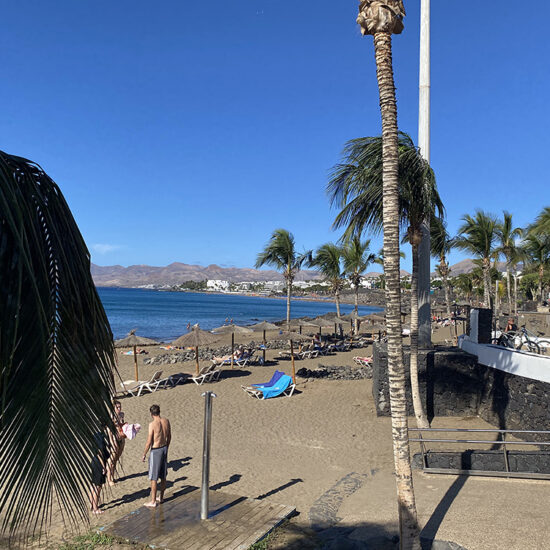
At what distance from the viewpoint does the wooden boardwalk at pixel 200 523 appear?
5223 mm

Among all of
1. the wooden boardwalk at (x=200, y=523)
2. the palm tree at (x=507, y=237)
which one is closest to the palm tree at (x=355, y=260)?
the palm tree at (x=507, y=237)

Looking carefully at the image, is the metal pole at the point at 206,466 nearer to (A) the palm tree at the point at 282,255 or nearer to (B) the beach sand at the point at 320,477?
(B) the beach sand at the point at 320,477

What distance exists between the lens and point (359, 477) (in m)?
7.78

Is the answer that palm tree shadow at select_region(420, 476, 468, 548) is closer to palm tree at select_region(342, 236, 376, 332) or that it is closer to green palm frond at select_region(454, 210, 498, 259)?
green palm frond at select_region(454, 210, 498, 259)

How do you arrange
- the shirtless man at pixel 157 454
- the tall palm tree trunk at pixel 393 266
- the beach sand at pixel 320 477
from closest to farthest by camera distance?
1. the tall palm tree trunk at pixel 393 266
2. the beach sand at pixel 320 477
3. the shirtless man at pixel 157 454

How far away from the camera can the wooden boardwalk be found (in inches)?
206

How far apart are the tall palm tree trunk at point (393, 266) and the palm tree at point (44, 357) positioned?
3761 millimetres

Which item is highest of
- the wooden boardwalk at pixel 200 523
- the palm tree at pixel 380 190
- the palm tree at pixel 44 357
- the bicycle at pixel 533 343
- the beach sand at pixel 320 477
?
the palm tree at pixel 380 190

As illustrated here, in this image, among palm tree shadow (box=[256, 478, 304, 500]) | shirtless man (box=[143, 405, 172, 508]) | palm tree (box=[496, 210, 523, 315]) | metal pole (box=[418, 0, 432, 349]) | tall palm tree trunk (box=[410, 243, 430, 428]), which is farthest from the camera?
palm tree (box=[496, 210, 523, 315])

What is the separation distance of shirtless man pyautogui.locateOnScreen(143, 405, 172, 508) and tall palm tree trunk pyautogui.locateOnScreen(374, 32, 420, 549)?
11.0 feet

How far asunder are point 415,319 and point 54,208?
918cm

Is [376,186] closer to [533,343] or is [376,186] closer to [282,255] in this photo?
[533,343]

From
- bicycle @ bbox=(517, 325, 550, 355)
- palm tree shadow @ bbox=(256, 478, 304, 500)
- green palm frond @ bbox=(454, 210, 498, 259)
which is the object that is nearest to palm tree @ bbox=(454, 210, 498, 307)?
green palm frond @ bbox=(454, 210, 498, 259)

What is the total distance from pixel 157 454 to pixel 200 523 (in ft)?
3.87
